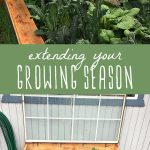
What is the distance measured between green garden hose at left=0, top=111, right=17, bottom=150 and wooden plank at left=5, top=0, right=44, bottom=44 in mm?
960

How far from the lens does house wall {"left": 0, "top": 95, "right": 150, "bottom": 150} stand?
17.2 feet

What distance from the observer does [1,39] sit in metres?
6.63

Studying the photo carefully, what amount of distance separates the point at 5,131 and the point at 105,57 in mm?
1981

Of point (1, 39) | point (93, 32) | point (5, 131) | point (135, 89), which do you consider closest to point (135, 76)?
point (135, 89)

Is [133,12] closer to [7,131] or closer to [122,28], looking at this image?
[122,28]

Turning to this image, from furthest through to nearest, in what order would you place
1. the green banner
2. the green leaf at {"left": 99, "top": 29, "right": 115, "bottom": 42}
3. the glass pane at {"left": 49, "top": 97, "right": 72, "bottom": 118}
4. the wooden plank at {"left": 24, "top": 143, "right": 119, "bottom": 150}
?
the wooden plank at {"left": 24, "top": 143, "right": 119, "bottom": 150} → the green leaf at {"left": 99, "top": 29, "right": 115, "bottom": 42} → the glass pane at {"left": 49, "top": 97, "right": 72, "bottom": 118} → the green banner

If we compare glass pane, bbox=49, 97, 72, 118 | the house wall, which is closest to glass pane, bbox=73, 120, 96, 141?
glass pane, bbox=49, 97, 72, 118

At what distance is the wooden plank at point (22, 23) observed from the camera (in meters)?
5.30

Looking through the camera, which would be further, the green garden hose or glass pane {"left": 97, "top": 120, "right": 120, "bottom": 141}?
glass pane {"left": 97, "top": 120, "right": 120, "bottom": 141}

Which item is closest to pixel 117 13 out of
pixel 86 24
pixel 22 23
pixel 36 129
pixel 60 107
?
pixel 86 24

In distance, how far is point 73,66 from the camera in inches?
156

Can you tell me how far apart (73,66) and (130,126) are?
5.95 ft

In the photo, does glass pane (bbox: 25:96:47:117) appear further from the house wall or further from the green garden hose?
the green garden hose

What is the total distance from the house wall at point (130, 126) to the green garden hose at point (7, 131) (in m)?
0.06
